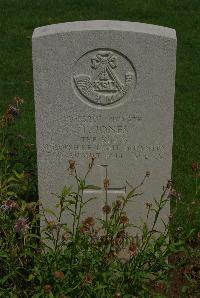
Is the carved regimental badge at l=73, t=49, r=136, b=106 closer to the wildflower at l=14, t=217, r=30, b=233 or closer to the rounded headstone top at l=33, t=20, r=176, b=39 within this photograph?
the rounded headstone top at l=33, t=20, r=176, b=39

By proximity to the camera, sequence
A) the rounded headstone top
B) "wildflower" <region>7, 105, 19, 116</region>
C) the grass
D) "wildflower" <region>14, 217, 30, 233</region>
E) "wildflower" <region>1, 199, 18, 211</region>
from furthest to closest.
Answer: the grass, "wildflower" <region>7, 105, 19, 116</region>, the rounded headstone top, "wildflower" <region>1, 199, 18, 211</region>, "wildflower" <region>14, 217, 30, 233</region>

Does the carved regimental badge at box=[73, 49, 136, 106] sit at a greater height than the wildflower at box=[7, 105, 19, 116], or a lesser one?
greater

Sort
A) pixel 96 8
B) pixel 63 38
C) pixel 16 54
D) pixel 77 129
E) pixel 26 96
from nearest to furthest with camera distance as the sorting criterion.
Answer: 1. pixel 63 38
2. pixel 77 129
3. pixel 26 96
4. pixel 16 54
5. pixel 96 8

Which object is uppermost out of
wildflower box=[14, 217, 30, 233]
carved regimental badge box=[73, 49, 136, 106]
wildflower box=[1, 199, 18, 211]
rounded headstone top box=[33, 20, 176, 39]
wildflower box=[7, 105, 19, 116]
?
rounded headstone top box=[33, 20, 176, 39]

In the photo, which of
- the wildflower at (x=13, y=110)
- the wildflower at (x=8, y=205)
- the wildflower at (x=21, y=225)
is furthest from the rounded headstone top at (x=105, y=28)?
the wildflower at (x=21, y=225)

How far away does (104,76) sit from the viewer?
423 cm

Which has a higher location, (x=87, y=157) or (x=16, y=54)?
(x=16, y=54)

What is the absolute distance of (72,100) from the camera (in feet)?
14.1

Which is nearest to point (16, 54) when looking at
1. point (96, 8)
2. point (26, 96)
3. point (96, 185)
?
point (26, 96)

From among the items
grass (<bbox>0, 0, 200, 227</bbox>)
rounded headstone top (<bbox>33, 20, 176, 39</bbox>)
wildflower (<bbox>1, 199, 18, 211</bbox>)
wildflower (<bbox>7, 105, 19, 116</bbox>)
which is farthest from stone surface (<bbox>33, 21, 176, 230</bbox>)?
grass (<bbox>0, 0, 200, 227</bbox>)

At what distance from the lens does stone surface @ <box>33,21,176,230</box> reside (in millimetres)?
4129

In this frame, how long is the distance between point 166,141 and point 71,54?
0.85 m

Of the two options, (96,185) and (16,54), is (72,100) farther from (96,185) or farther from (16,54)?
(16,54)

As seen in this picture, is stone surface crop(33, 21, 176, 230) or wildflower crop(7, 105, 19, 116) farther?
wildflower crop(7, 105, 19, 116)
